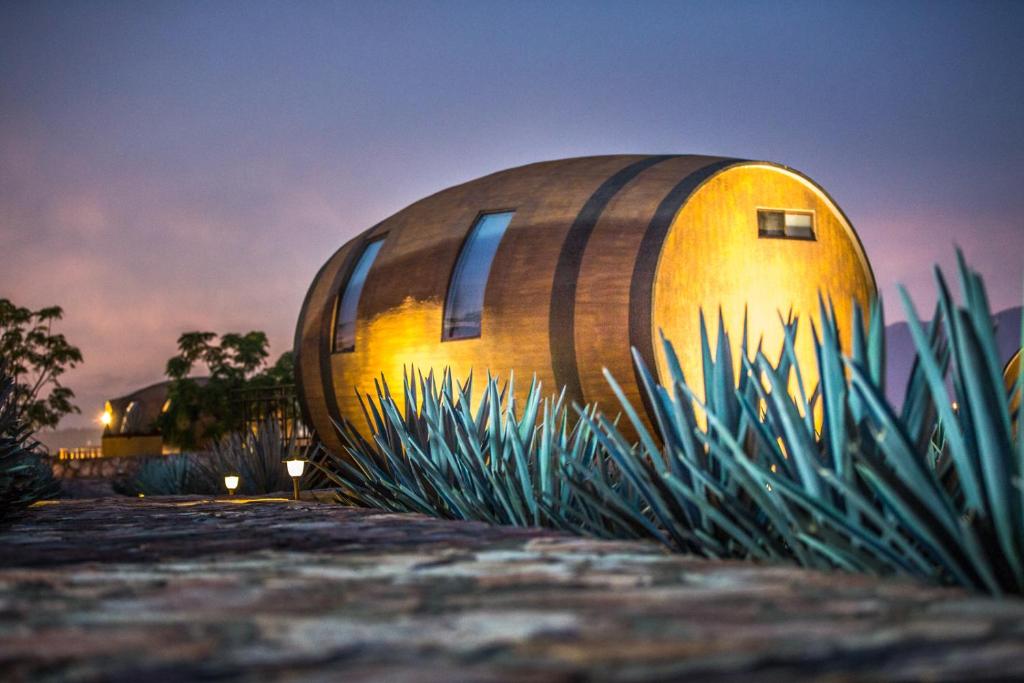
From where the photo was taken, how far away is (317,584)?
67.9 inches

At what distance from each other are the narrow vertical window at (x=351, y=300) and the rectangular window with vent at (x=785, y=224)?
3797mm

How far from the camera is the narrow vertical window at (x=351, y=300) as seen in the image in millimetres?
9602

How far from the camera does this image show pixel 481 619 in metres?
1.40

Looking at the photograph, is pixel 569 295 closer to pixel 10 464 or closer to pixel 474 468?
pixel 474 468

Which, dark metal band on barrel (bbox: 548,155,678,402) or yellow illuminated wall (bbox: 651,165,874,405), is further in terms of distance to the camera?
yellow illuminated wall (bbox: 651,165,874,405)

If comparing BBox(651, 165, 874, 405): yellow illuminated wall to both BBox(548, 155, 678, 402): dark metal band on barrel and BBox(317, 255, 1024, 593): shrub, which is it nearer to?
BBox(548, 155, 678, 402): dark metal band on barrel

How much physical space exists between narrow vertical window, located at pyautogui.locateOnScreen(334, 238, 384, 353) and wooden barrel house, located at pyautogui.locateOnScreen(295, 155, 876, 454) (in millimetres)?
25

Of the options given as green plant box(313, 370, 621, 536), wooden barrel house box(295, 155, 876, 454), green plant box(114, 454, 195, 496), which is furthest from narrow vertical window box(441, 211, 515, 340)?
green plant box(114, 454, 195, 496)

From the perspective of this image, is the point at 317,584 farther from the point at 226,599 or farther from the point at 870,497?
the point at 870,497

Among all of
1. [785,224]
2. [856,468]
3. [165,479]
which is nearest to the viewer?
[856,468]

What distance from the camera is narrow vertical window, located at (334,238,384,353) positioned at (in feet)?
31.5

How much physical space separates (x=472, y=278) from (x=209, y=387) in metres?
17.8

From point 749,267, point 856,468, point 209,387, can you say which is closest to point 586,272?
point 749,267

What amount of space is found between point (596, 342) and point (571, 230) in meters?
1.06
